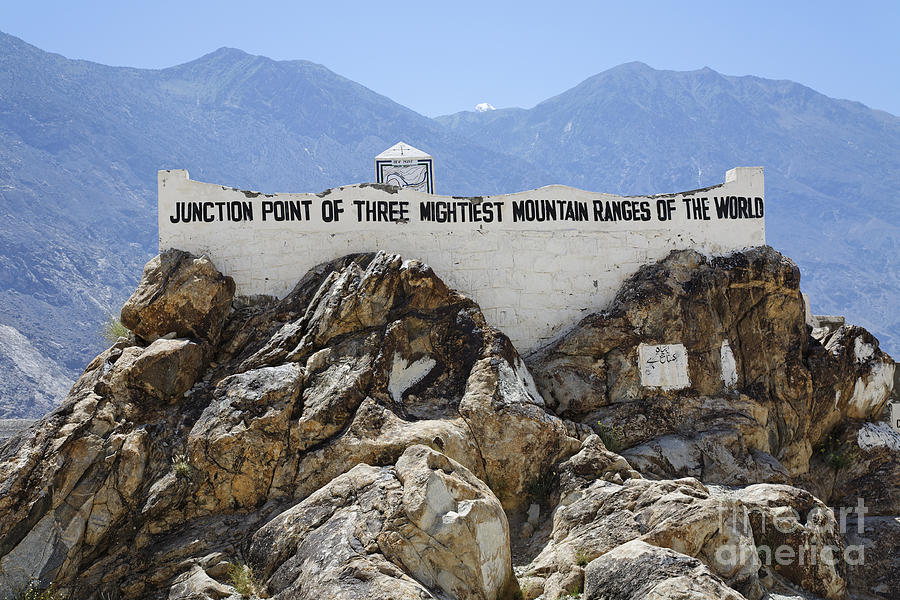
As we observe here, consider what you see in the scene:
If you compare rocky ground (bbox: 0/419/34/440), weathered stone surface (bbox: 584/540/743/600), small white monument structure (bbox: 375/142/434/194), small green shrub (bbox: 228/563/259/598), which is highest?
small white monument structure (bbox: 375/142/434/194)

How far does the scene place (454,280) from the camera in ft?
77.8

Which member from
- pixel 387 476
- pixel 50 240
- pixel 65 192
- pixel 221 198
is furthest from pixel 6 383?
pixel 387 476

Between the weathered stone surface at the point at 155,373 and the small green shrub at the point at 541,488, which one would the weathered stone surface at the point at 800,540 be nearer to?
the small green shrub at the point at 541,488

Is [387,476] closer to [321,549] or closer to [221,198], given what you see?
[321,549]

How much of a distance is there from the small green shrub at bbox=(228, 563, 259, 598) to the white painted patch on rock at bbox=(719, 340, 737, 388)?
40.6 feet

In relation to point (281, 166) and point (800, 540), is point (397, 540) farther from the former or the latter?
point (281, 166)

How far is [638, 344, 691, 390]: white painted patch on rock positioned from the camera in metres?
23.5

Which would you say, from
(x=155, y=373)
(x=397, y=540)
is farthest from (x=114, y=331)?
(x=397, y=540)

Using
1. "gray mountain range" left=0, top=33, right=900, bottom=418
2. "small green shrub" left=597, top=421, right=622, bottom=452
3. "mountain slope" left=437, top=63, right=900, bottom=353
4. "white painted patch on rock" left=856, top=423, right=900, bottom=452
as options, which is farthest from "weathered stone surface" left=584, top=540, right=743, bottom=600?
"mountain slope" left=437, top=63, right=900, bottom=353

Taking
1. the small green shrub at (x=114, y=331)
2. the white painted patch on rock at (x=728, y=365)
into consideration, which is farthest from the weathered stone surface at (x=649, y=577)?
the small green shrub at (x=114, y=331)

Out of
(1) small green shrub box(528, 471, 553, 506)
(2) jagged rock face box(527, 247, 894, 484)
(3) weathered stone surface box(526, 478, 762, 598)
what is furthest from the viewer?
(2) jagged rock face box(527, 247, 894, 484)

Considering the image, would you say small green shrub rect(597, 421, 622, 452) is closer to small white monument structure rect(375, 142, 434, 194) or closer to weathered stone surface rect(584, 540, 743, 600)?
weathered stone surface rect(584, 540, 743, 600)

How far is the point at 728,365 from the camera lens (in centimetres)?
2420

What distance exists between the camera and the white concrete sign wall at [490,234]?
76.0 feet
